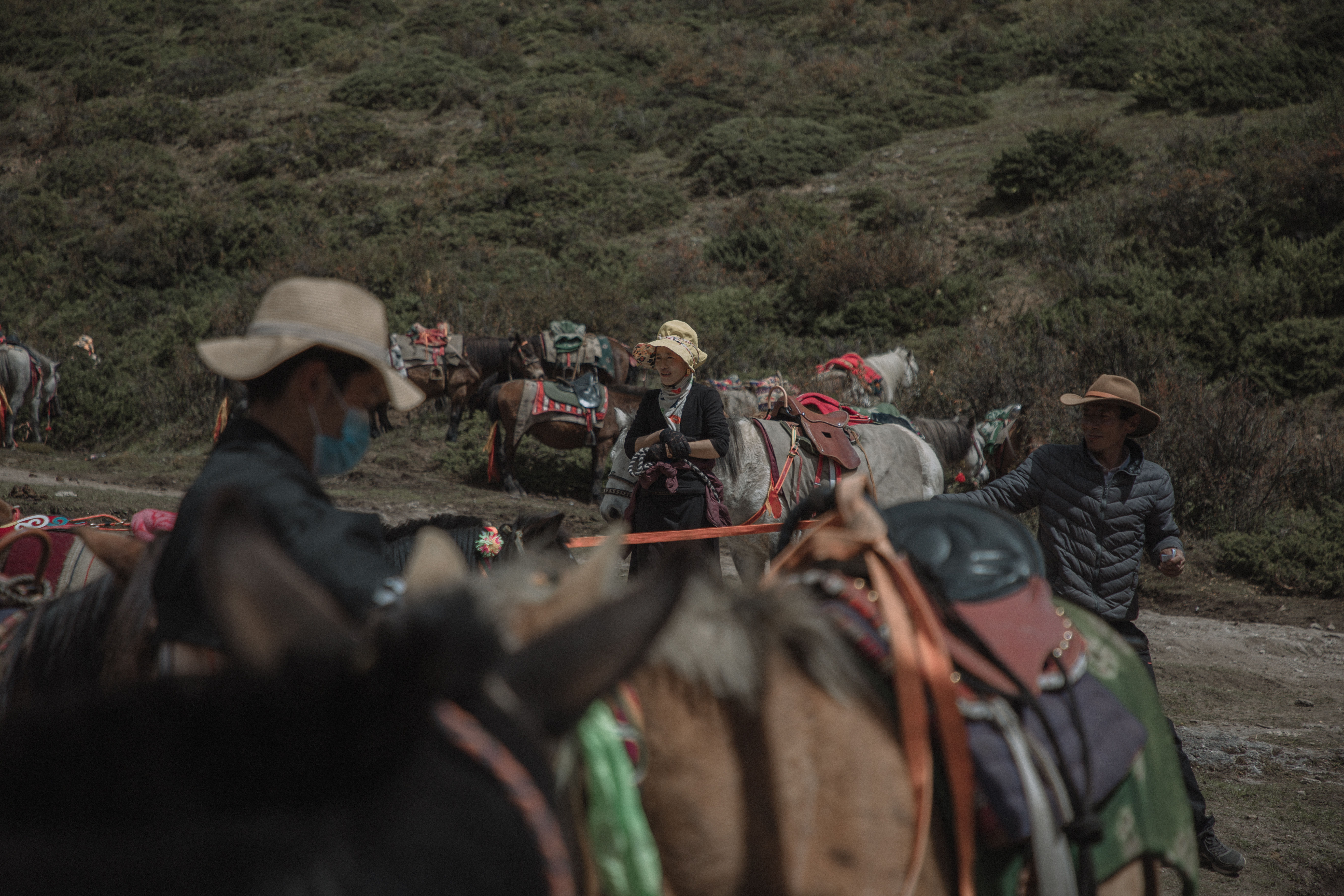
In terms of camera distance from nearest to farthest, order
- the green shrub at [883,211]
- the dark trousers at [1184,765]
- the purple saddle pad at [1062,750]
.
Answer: the purple saddle pad at [1062,750]
the dark trousers at [1184,765]
the green shrub at [883,211]

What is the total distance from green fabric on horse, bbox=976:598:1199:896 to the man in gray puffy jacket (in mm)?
1457

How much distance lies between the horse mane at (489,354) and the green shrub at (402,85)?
1549cm

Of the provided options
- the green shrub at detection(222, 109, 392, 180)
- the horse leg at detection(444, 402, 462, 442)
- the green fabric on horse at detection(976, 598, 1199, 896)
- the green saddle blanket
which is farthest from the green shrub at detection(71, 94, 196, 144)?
the green fabric on horse at detection(976, 598, 1199, 896)

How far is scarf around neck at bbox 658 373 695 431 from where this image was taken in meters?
4.94

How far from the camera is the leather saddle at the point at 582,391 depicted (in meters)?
10.5

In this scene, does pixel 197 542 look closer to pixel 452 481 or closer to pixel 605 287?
pixel 452 481

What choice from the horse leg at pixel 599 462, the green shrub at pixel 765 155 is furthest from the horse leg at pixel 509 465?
the green shrub at pixel 765 155

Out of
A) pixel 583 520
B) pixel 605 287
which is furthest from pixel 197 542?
pixel 605 287

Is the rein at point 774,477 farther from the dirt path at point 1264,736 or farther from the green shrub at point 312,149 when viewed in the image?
the green shrub at point 312,149

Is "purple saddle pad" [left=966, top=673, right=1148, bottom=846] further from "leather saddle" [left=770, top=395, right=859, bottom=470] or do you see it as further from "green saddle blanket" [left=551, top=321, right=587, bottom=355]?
"green saddle blanket" [left=551, top=321, right=587, bottom=355]

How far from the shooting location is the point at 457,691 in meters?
0.82

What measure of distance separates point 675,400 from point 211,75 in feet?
93.6

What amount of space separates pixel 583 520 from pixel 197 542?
26.4 ft

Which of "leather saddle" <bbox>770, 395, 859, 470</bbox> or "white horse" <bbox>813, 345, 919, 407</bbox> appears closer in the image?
"leather saddle" <bbox>770, 395, 859, 470</bbox>
